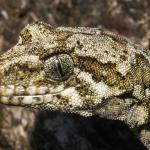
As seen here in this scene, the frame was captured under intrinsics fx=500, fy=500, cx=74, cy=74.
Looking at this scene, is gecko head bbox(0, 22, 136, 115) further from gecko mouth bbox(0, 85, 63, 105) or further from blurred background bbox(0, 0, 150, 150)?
blurred background bbox(0, 0, 150, 150)

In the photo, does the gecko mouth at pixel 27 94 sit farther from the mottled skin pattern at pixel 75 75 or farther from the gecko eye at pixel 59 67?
the gecko eye at pixel 59 67

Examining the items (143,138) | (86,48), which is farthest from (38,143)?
(86,48)

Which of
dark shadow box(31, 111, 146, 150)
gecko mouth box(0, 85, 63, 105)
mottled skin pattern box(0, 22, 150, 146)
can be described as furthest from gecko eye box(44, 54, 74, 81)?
dark shadow box(31, 111, 146, 150)

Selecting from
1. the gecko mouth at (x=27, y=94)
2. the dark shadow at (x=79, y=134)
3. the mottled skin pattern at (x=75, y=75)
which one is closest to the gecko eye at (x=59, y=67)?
the mottled skin pattern at (x=75, y=75)

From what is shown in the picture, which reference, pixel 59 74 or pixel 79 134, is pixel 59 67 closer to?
pixel 59 74

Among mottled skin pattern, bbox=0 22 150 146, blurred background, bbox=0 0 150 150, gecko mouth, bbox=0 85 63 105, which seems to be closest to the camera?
gecko mouth, bbox=0 85 63 105

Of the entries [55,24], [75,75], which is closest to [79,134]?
[75,75]

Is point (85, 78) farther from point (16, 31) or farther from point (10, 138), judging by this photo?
point (16, 31)
